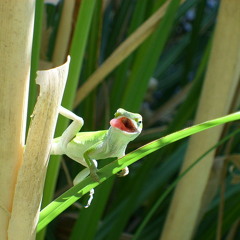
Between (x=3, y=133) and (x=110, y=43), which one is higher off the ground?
(x=110, y=43)

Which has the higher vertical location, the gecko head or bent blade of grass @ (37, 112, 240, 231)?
the gecko head

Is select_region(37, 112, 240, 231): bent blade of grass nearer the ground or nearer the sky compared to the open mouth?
nearer the ground

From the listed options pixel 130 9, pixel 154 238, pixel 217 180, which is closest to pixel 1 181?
pixel 217 180

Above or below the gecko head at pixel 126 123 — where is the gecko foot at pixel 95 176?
below

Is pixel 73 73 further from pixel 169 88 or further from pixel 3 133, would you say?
pixel 169 88

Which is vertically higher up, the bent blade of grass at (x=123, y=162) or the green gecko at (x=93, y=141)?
the green gecko at (x=93, y=141)
